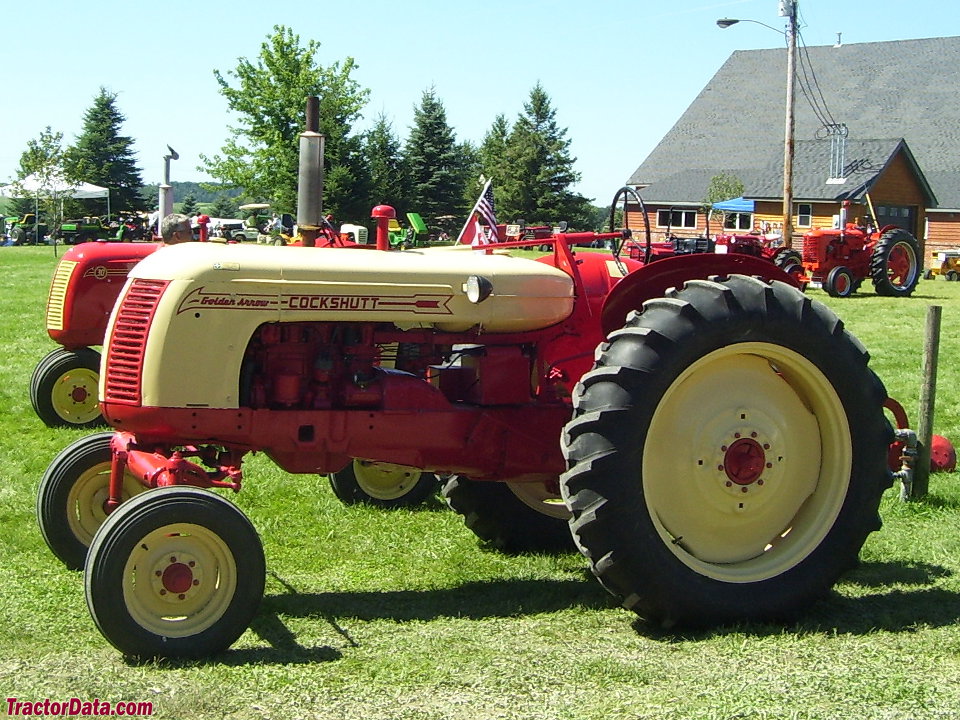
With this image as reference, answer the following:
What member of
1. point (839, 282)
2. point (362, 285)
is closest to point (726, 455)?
point (362, 285)

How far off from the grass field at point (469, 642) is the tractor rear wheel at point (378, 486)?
0.42 feet

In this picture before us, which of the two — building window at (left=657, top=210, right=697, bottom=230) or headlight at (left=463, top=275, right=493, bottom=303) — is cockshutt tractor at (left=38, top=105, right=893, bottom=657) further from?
building window at (left=657, top=210, right=697, bottom=230)

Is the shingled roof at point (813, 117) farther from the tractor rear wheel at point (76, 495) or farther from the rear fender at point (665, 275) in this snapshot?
the tractor rear wheel at point (76, 495)

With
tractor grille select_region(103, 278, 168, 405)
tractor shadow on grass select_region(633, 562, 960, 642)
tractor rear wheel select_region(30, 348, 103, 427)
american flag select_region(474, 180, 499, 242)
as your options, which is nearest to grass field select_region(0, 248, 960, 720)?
tractor shadow on grass select_region(633, 562, 960, 642)

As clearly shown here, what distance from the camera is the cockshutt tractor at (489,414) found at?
4297 mm

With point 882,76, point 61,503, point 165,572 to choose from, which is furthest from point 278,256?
point 882,76

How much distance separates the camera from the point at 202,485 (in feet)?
15.6

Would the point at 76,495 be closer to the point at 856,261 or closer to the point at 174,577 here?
the point at 174,577

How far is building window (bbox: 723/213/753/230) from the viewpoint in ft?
A: 152

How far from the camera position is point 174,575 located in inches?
165

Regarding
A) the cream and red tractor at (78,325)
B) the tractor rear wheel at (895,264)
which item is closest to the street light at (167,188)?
the cream and red tractor at (78,325)

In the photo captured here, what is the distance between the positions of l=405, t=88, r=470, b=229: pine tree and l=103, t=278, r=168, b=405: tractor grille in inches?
2036

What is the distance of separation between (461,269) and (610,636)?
63.4 inches

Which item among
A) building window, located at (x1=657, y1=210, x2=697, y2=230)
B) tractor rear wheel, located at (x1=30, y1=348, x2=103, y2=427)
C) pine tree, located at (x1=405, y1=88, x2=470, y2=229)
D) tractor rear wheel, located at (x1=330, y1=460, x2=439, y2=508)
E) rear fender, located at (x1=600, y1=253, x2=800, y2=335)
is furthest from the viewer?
pine tree, located at (x1=405, y1=88, x2=470, y2=229)
